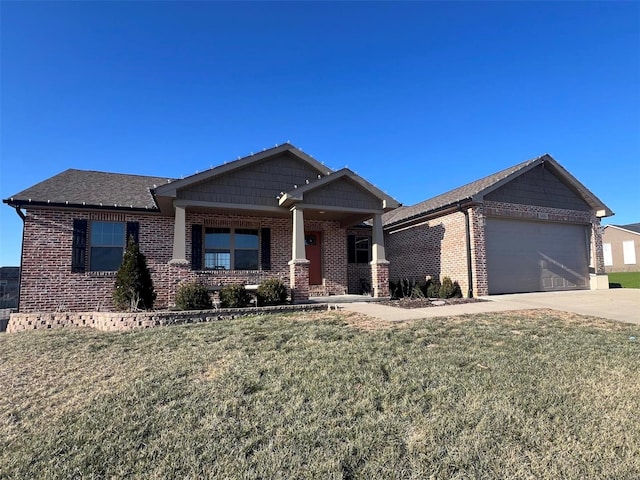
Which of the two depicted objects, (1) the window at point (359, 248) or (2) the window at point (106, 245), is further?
(1) the window at point (359, 248)

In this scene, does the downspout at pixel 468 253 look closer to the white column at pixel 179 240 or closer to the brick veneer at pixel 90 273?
the brick veneer at pixel 90 273

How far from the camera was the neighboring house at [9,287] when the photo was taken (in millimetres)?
19156

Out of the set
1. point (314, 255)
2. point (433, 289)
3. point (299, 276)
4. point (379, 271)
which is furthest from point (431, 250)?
point (299, 276)

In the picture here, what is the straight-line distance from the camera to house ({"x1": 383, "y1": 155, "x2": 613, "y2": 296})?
13.0 metres

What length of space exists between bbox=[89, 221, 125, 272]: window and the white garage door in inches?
499

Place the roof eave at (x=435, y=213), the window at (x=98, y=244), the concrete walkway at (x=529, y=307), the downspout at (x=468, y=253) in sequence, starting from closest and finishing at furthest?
the concrete walkway at (x=529, y=307)
the window at (x=98, y=244)
the downspout at (x=468, y=253)
the roof eave at (x=435, y=213)


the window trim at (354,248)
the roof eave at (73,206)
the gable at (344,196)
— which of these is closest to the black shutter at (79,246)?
the roof eave at (73,206)

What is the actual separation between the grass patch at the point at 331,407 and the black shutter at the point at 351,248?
8616mm

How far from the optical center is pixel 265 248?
43.5 ft

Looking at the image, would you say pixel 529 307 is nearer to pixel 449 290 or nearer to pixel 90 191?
pixel 449 290

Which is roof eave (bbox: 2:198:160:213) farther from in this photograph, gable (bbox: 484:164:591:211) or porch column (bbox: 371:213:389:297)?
gable (bbox: 484:164:591:211)

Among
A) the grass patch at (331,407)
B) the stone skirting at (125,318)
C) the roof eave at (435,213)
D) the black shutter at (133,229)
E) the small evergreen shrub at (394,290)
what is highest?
the roof eave at (435,213)

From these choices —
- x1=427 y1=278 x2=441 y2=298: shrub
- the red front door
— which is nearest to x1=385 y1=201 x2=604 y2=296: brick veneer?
x1=427 y1=278 x2=441 y2=298: shrub

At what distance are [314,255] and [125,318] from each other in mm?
7417
